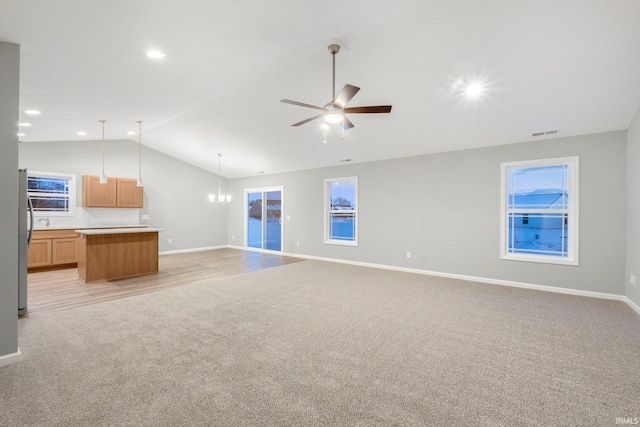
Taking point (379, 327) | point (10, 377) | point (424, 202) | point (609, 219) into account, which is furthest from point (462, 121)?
point (10, 377)

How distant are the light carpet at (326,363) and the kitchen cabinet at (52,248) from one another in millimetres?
3480

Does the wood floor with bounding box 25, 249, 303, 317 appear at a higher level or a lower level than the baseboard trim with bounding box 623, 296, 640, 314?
lower

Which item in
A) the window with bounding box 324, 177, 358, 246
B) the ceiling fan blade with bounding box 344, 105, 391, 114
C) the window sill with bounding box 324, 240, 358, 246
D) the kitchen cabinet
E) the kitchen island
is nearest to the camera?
the ceiling fan blade with bounding box 344, 105, 391, 114

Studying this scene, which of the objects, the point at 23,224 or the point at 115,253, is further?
the point at 115,253

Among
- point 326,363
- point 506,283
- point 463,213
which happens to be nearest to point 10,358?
point 326,363

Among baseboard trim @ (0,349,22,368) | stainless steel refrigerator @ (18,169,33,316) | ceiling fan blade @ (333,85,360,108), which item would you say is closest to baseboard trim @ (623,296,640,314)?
ceiling fan blade @ (333,85,360,108)

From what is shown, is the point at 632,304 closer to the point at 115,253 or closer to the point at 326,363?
the point at 326,363

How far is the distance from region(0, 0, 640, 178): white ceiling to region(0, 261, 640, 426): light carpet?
9.07ft

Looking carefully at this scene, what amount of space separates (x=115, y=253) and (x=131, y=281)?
693mm

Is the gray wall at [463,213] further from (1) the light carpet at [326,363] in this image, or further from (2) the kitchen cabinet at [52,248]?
(2) the kitchen cabinet at [52,248]

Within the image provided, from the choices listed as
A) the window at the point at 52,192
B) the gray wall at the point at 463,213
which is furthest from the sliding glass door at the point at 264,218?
the window at the point at 52,192

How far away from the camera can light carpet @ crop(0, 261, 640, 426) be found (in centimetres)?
173

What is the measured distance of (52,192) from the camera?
6.37m

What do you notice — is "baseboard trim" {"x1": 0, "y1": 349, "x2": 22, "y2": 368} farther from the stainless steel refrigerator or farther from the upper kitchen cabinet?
the upper kitchen cabinet
